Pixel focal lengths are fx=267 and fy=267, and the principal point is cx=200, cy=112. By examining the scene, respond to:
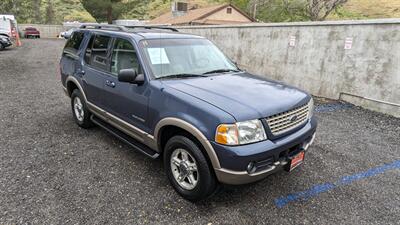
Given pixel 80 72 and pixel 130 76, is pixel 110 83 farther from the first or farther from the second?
pixel 80 72

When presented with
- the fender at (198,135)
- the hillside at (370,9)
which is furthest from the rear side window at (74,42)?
the hillside at (370,9)

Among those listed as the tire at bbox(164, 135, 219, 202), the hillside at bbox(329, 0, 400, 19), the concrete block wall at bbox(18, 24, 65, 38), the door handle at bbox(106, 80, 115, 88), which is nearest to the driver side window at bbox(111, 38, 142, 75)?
the door handle at bbox(106, 80, 115, 88)

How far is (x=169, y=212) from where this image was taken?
112 inches

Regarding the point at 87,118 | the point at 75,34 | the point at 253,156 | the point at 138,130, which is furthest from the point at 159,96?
A: the point at 75,34

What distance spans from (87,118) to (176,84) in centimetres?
247

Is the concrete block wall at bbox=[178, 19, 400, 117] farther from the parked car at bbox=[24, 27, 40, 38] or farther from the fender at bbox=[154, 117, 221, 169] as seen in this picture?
the parked car at bbox=[24, 27, 40, 38]

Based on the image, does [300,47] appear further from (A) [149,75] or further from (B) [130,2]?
(B) [130,2]

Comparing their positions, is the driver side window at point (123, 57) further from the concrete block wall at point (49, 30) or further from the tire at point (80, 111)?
the concrete block wall at point (49, 30)

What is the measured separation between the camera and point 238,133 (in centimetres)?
252

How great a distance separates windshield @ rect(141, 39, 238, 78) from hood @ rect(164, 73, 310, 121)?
0.90 feet

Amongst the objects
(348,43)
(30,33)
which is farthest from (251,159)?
(30,33)

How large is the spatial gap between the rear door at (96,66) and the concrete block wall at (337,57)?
5960 mm

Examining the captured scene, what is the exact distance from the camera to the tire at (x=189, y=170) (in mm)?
2717

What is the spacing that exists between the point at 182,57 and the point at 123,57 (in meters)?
0.84
